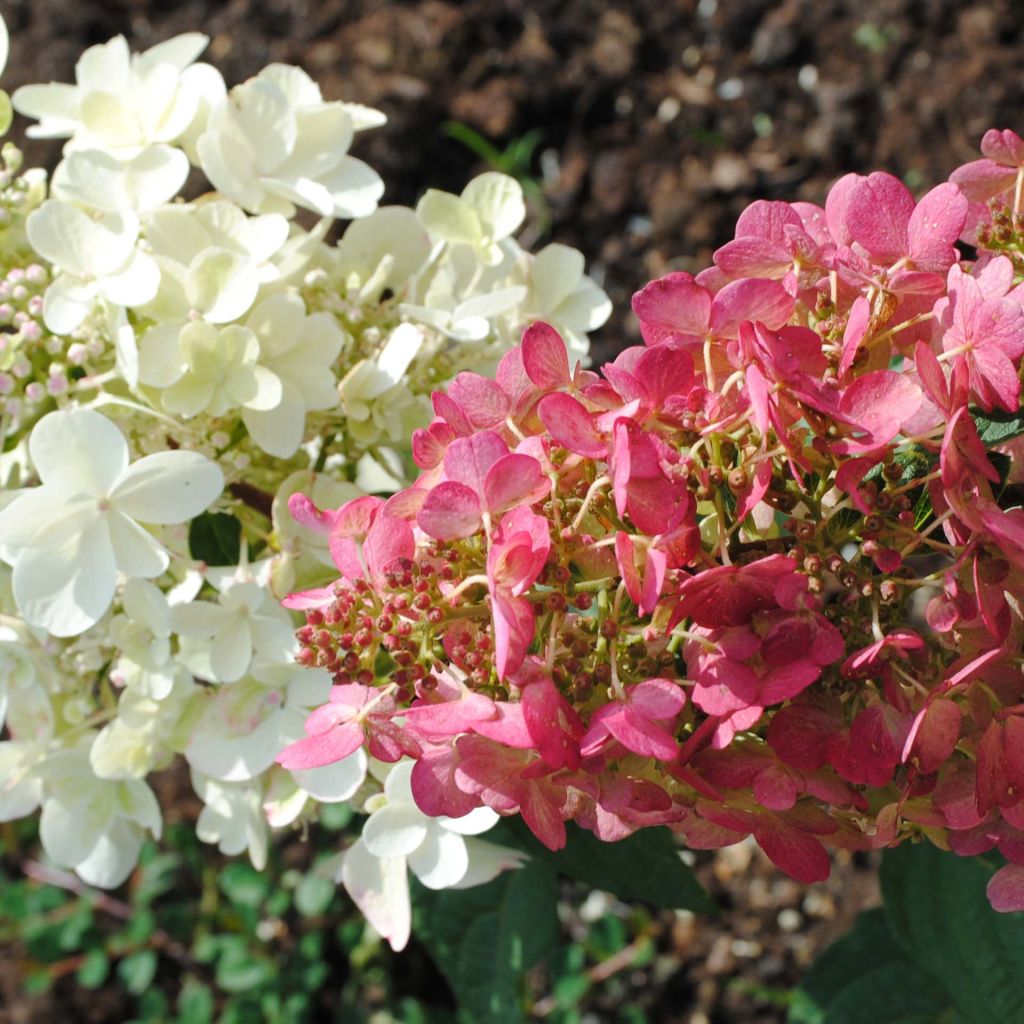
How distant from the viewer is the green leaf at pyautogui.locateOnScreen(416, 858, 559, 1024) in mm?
1199

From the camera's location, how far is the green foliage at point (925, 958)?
105cm

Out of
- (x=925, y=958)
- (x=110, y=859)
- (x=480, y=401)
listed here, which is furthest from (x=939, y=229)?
(x=110, y=859)

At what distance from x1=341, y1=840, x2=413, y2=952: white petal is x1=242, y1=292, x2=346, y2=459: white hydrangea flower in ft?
1.00

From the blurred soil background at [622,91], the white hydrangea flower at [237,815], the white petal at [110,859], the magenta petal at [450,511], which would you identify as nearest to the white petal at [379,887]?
the white hydrangea flower at [237,815]

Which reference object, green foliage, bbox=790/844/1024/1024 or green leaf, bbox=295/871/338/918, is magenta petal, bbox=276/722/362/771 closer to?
green foliage, bbox=790/844/1024/1024

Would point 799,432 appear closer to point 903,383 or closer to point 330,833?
point 903,383

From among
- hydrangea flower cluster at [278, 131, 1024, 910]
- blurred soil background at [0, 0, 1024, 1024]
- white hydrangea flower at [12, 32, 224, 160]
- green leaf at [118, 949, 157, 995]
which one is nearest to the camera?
hydrangea flower cluster at [278, 131, 1024, 910]

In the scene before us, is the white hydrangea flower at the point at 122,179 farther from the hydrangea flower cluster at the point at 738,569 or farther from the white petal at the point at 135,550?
the hydrangea flower cluster at the point at 738,569

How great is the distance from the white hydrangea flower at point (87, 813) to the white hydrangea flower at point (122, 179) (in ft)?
1.41

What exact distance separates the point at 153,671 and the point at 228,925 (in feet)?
3.64

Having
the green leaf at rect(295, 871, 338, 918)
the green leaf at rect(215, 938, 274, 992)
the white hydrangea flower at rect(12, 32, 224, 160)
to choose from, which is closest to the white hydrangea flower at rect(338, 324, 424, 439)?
the white hydrangea flower at rect(12, 32, 224, 160)

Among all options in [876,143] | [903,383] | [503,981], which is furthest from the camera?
[876,143]

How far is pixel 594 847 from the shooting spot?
3.46 ft

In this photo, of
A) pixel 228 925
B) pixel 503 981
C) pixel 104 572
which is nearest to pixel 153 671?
pixel 104 572
